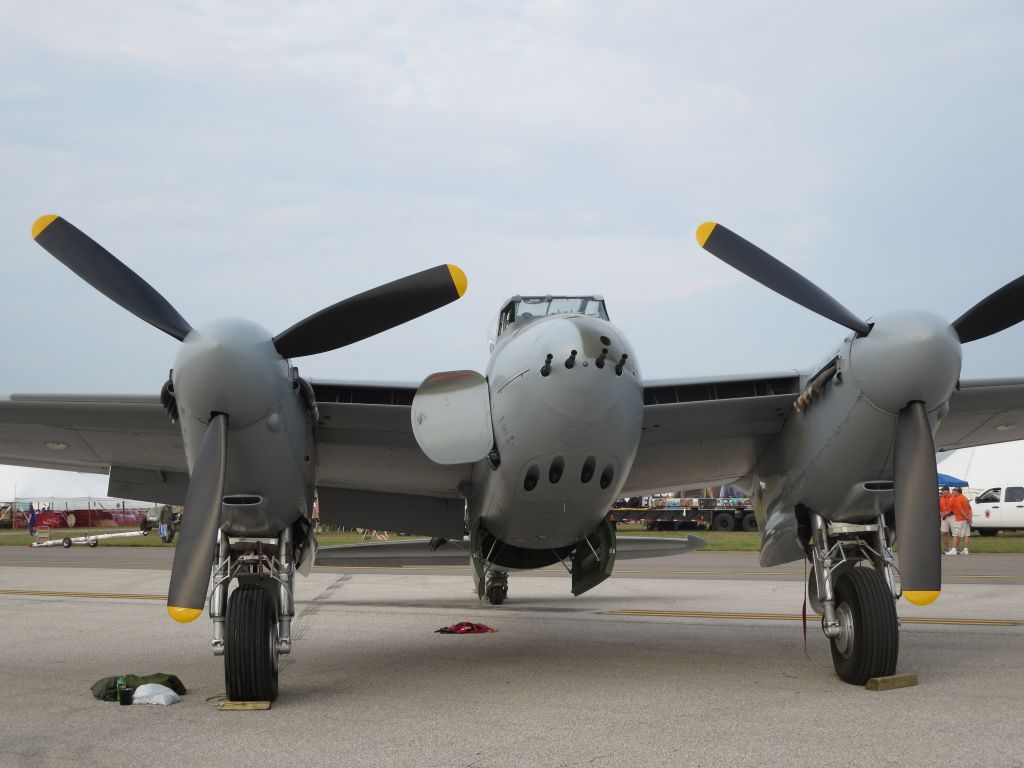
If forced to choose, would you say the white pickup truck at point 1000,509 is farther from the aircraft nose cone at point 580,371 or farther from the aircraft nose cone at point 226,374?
the aircraft nose cone at point 226,374

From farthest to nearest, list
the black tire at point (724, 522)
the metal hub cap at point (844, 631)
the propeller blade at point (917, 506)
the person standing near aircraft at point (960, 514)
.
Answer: the black tire at point (724, 522) → the person standing near aircraft at point (960, 514) → the metal hub cap at point (844, 631) → the propeller blade at point (917, 506)

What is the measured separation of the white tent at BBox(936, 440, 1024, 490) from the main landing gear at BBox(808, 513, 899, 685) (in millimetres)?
36717

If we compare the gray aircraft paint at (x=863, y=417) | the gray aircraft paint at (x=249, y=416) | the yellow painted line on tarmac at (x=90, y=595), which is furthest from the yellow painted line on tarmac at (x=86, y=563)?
the gray aircraft paint at (x=863, y=417)

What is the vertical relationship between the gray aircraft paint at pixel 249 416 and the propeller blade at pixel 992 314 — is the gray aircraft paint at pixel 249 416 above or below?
below

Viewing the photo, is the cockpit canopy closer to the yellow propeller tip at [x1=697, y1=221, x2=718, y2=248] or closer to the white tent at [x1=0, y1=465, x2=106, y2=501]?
the yellow propeller tip at [x1=697, y1=221, x2=718, y2=248]

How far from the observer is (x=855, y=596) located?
800cm

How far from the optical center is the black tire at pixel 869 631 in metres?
7.75

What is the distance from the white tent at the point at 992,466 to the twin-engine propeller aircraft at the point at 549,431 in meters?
36.9

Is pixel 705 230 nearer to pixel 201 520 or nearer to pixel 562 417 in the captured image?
pixel 562 417

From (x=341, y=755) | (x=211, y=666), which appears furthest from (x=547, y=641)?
(x=341, y=755)

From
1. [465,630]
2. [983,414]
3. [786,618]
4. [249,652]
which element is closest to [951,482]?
[786,618]

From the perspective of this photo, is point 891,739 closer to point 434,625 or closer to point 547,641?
point 547,641

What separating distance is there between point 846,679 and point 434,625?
688 cm

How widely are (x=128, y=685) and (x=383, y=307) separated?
12.9ft
